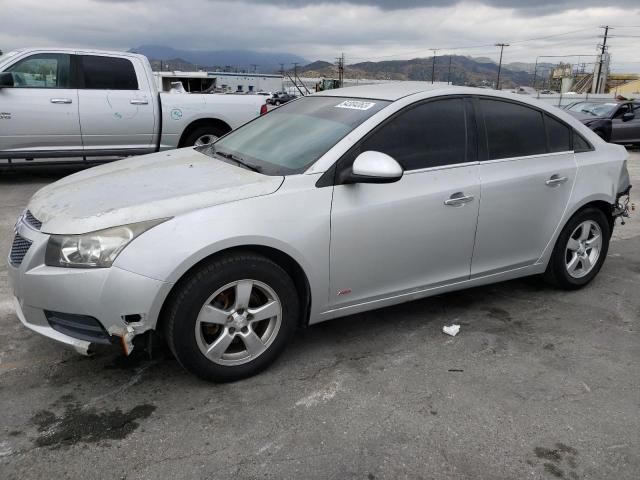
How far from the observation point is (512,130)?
4.04 meters

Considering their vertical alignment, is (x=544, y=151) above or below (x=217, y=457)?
above

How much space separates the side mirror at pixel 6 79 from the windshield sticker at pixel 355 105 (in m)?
6.05

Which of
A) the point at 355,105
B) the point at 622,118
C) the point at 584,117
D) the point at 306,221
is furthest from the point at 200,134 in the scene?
the point at 622,118

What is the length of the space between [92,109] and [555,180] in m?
6.81

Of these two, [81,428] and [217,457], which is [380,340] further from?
[81,428]

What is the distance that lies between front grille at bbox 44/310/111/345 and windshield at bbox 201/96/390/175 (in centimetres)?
127

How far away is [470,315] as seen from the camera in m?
4.16

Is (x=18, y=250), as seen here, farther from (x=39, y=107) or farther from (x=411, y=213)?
(x=39, y=107)

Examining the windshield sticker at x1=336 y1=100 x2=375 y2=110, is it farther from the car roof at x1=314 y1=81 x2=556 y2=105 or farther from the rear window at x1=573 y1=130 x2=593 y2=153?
the rear window at x1=573 y1=130 x2=593 y2=153

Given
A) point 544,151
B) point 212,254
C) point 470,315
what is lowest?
point 470,315

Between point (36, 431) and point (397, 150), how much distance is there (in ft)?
8.20

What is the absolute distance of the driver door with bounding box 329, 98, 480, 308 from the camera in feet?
10.8

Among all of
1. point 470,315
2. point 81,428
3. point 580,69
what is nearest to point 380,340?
point 470,315

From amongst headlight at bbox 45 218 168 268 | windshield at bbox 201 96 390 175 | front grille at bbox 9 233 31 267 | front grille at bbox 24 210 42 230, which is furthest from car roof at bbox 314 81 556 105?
front grille at bbox 9 233 31 267
